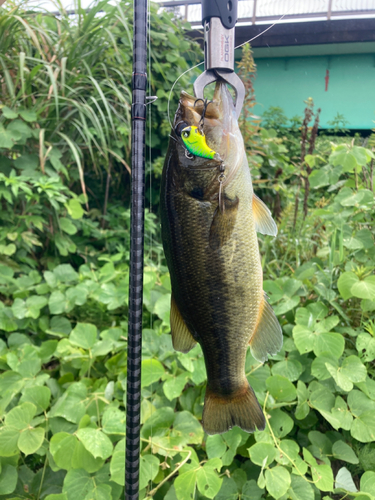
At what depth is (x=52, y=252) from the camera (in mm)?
2947

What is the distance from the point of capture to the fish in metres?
0.80

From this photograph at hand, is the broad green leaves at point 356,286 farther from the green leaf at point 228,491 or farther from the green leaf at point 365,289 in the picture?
the green leaf at point 228,491

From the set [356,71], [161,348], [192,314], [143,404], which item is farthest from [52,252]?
[356,71]

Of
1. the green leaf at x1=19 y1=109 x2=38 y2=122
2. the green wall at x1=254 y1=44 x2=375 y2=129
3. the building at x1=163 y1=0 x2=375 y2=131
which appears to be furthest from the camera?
the green wall at x1=254 y1=44 x2=375 y2=129

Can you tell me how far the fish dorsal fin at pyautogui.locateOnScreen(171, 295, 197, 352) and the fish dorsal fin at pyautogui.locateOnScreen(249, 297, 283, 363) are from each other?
15cm

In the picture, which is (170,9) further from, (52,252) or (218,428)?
(218,428)

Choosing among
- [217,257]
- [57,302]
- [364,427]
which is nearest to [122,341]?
[57,302]

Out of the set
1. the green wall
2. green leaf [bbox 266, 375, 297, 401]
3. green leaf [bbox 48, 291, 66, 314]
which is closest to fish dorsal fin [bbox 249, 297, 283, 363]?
green leaf [bbox 266, 375, 297, 401]

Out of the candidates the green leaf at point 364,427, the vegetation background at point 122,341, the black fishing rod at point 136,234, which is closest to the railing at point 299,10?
the vegetation background at point 122,341

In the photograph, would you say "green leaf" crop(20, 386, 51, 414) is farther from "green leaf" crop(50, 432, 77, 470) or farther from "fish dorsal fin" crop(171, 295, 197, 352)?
"fish dorsal fin" crop(171, 295, 197, 352)

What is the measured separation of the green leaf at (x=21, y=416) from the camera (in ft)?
4.71

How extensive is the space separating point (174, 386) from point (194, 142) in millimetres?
1175

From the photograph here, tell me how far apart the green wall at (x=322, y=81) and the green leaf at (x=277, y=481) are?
15.2 ft

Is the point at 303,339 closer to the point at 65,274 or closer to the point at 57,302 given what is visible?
the point at 57,302
